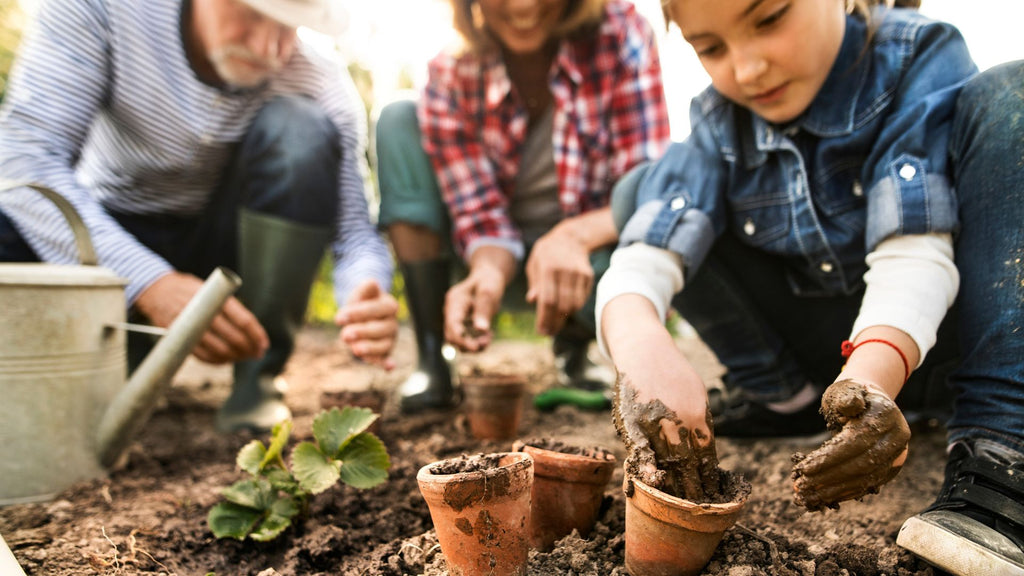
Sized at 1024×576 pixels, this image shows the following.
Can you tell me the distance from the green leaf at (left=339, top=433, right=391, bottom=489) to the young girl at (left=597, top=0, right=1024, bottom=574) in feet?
1.78

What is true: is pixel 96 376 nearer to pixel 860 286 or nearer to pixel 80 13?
pixel 80 13

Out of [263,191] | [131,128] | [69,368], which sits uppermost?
[131,128]

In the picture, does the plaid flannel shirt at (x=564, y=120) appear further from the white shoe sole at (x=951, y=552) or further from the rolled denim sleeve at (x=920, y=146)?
the white shoe sole at (x=951, y=552)

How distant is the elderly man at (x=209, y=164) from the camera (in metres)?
1.95

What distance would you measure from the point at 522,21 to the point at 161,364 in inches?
59.6

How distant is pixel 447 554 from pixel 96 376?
1.16 m

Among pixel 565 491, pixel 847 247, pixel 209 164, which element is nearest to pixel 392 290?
pixel 209 164

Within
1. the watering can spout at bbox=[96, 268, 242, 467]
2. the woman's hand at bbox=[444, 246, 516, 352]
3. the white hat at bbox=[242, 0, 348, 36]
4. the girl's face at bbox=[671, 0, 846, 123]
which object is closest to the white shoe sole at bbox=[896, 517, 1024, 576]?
the girl's face at bbox=[671, 0, 846, 123]

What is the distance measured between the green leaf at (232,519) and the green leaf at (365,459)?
0.21m

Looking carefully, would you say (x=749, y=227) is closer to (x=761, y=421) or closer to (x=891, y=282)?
(x=891, y=282)

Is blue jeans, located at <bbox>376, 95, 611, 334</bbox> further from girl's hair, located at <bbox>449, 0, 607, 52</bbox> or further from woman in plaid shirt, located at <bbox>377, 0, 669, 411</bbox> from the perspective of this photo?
girl's hair, located at <bbox>449, 0, 607, 52</bbox>

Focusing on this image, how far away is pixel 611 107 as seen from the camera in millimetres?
2459

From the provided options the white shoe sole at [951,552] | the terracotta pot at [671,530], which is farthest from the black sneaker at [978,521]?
the terracotta pot at [671,530]

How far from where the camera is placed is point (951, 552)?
3.53ft
